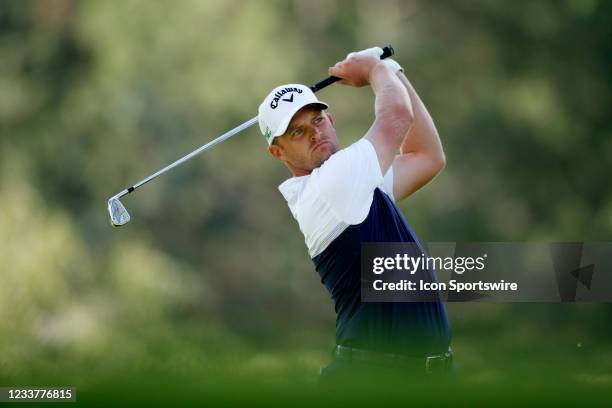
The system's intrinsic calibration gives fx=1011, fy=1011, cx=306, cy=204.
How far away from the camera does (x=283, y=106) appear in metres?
2.75

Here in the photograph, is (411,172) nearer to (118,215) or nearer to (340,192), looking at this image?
(340,192)


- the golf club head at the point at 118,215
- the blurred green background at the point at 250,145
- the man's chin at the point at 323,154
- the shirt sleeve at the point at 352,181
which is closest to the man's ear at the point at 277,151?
the man's chin at the point at 323,154

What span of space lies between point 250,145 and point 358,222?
7568mm

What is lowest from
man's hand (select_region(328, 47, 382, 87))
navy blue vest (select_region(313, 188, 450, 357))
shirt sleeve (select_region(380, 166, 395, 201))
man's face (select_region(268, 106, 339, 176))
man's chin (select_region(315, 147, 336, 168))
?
navy blue vest (select_region(313, 188, 450, 357))

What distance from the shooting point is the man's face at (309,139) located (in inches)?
109

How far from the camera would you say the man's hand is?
2.83 meters

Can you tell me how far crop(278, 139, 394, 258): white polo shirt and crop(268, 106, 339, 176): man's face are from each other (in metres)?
0.12

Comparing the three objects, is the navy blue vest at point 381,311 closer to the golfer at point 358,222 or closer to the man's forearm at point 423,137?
the golfer at point 358,222

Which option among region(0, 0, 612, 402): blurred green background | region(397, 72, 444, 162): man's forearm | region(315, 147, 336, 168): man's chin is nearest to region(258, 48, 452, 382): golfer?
region(315, 147, 336, 168): man's chin

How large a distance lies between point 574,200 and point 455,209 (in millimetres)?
1166

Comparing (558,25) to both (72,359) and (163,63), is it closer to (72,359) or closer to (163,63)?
(163,63)

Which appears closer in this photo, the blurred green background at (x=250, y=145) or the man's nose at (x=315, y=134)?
the man's nose at (x=315, y=134)

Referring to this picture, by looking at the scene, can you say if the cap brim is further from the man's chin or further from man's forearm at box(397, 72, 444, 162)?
man's forearm at box(397, 72, 444, 162)

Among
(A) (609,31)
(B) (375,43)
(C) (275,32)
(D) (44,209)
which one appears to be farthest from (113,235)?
(A) (609,31)
